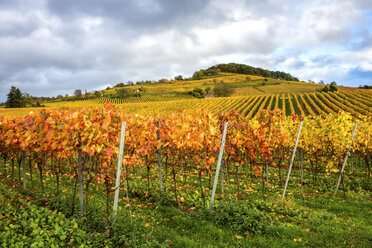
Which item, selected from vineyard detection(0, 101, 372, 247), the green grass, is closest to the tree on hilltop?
vineyard detection(0, 101, 372, 247)

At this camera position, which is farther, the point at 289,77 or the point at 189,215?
the point at 289,77

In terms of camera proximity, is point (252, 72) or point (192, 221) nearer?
point (192, 221)

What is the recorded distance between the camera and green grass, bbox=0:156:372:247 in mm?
4309

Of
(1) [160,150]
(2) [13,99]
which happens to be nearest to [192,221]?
(1) [160,150]

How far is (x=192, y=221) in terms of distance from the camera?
5.30m

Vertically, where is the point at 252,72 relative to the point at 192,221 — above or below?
above

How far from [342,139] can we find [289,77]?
6028 inches

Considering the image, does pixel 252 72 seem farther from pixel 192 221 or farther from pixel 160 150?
pixel 192 221

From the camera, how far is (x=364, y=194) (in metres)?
8.97

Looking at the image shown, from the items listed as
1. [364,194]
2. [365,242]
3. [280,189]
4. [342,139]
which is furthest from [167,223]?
[364,194]

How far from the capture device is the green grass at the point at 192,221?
170 inches

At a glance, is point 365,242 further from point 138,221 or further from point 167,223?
point 138,221

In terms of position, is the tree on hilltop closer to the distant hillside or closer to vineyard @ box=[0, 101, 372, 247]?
vineyard @ box=[0, 101, 372, 247]

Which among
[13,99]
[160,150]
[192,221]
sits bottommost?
[192,221]
